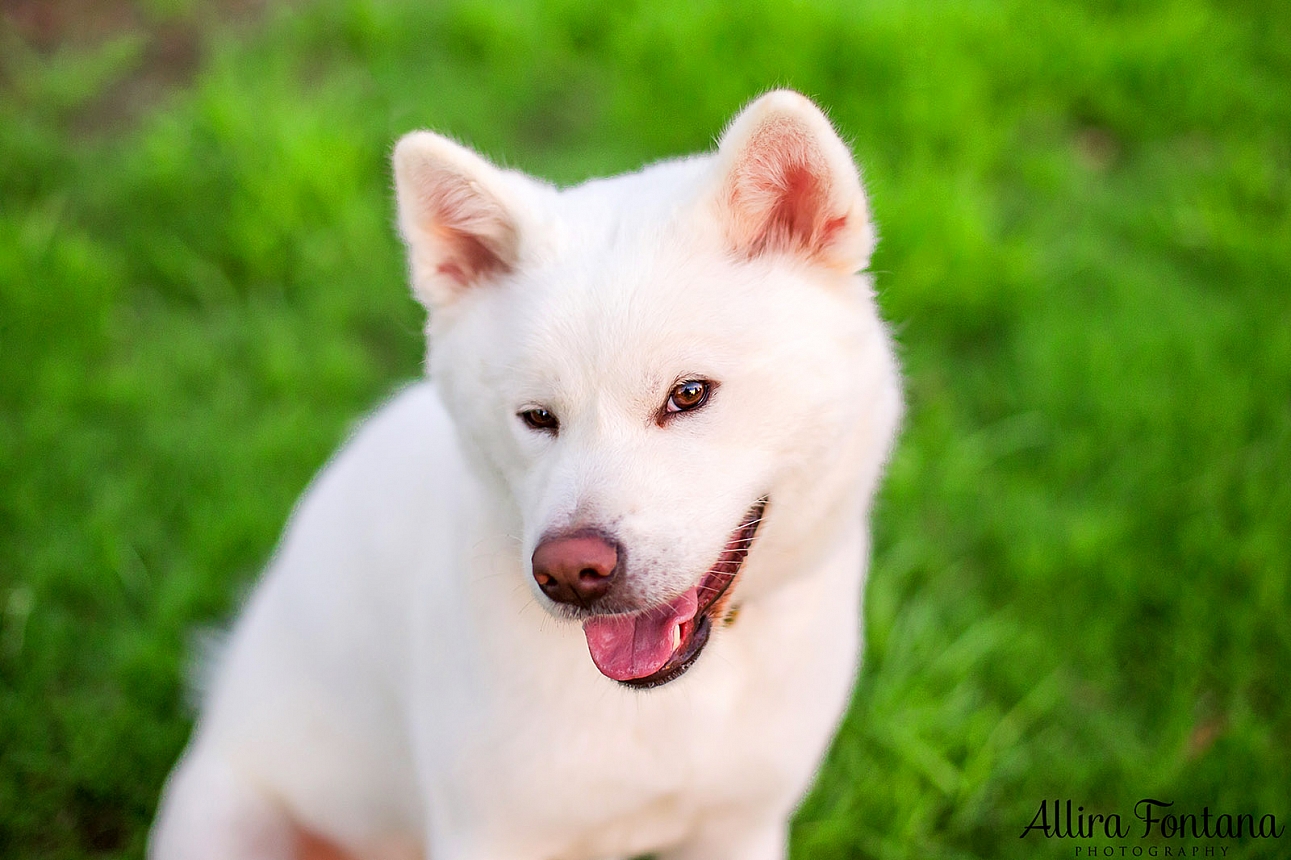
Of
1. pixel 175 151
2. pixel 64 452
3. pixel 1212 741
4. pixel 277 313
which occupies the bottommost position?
pixel 1212 741

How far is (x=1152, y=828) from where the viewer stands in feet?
8.81

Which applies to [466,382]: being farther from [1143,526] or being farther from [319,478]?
[1143,526]

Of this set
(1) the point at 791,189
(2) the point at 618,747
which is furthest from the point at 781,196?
(2) the point at 618,747

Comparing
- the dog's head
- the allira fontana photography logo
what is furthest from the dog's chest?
the allira fontana photography logo

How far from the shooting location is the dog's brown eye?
1.70 m

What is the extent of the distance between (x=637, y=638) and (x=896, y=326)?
2192mm

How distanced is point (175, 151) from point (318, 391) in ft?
3.87

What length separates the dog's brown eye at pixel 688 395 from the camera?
170cm

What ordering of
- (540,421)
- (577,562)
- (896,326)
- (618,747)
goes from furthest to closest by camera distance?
(896,326), (618,747), (540,421), (577,562)

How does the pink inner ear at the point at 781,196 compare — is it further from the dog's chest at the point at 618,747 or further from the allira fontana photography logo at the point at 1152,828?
the allira fontana photography logo at the point at 1152,828

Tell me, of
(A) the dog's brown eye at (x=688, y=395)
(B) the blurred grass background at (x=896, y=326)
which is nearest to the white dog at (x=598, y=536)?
(A) the dog's brown eye at (x=688, y=395)

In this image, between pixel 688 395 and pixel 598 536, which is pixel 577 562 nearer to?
pixel 598 536

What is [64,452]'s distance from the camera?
3365 millimetres

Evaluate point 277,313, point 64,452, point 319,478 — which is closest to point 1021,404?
point 319,478
